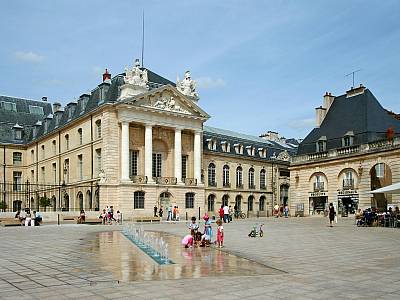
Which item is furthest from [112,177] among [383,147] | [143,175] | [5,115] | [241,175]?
[5,115]

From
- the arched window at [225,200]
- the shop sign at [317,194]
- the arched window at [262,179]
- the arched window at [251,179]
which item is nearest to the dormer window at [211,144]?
the arched window at [225,200]

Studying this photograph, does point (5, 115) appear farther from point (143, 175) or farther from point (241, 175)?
point (241, 175)

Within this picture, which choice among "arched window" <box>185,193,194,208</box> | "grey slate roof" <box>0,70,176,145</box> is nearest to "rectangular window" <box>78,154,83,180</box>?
"grey slate roof" <box>0,70,176,145</box>

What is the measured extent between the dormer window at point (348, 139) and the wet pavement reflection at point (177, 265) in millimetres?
26771

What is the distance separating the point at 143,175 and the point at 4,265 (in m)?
30.0

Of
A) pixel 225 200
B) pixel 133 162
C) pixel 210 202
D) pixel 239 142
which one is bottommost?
pixel 210 202

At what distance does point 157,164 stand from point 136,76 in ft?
29.5

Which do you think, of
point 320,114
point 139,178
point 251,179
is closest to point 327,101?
point 320,114

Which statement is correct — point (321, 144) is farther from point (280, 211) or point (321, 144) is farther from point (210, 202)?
point (210, 202)

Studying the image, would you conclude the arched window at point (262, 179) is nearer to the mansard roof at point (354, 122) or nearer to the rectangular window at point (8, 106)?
the mansard roof at point (354, 122)

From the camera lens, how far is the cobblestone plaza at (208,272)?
24.9ft

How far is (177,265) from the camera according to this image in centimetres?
1080

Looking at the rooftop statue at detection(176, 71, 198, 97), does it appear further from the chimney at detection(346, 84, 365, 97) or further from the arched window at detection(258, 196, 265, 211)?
the arched window at detection(258, 196, 265, 211)

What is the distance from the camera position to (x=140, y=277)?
9.00 metres
